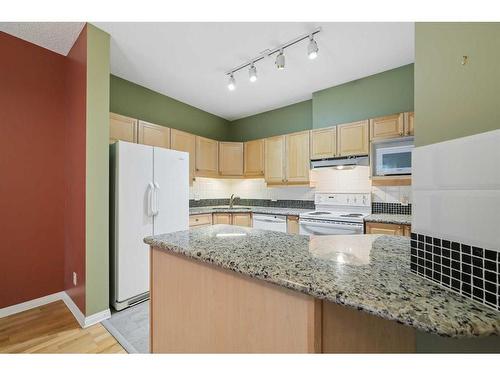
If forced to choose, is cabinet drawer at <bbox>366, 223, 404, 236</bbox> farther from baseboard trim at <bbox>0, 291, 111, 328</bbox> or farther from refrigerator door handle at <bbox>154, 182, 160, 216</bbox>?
baseboard trim at <bbox>0, 291, 111, 328</bbox>

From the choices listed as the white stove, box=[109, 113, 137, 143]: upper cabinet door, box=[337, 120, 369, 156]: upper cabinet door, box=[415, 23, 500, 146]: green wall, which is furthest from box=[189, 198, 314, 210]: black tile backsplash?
box=[415, 23, 500, 146]: green wall

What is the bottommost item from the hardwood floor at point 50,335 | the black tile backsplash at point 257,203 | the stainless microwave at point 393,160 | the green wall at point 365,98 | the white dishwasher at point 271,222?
the hardwood floor at point 50,335

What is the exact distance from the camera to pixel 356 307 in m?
0.52

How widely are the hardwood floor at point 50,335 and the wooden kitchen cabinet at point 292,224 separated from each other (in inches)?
91.8

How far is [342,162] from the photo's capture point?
3006 millimetres

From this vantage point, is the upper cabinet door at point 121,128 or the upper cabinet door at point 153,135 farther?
the upper cabinet door at point 153,135

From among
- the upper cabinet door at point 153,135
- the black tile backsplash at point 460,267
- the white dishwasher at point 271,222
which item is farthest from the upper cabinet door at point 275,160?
the black tile backsplash at point 460,267

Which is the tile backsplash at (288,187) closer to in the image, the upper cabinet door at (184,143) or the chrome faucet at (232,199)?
the chrome faucet at (232,199)

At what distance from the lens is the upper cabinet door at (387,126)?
2616mm

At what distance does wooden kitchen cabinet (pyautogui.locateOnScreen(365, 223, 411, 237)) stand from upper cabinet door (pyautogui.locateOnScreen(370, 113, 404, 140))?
107 centimetres

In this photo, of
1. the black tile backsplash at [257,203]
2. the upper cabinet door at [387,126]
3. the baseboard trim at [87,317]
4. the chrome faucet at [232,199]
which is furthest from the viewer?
the chrome faucet at [232,199]

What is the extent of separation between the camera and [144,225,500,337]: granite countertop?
1.54 ft

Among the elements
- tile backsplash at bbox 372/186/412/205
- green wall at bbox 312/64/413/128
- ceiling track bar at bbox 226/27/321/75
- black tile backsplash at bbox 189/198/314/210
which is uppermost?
ceiling track bar at bbox 226/27/321/75

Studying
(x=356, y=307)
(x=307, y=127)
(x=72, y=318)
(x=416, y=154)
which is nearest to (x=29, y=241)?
(x=72, y=318)
